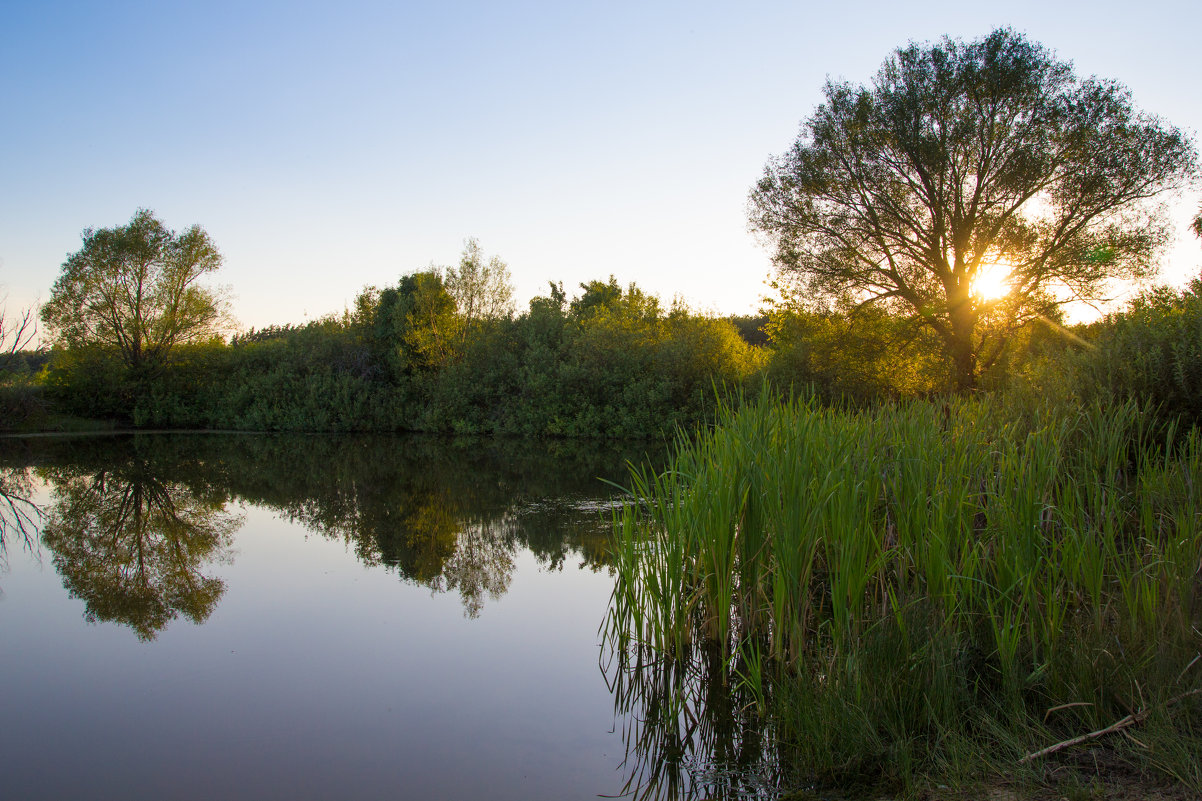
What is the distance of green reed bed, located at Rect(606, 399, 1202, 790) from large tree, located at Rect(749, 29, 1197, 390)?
664 inches

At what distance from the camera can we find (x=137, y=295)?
3312 centimetres

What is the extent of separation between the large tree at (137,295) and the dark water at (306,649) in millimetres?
22912

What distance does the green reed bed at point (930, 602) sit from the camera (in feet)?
10.2

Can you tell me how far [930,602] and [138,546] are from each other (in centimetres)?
962

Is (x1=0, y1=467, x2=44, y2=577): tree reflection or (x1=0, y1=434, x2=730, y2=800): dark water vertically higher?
(x1=0, y1=467, x2=44, y2=577): tree reflection

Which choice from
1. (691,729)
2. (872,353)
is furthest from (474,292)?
(691,729)

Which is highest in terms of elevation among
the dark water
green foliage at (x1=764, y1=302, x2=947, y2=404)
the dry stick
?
green foliage at (x1=764, y1=302, x2=947, y2=404)

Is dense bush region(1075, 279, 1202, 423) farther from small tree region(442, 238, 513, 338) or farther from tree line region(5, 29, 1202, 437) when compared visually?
small tree region(442, 238, 513, 338)

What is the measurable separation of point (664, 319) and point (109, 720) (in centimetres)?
2638

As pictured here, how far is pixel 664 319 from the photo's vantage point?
29.6 meters

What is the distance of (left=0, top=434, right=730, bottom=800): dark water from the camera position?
3.82 m

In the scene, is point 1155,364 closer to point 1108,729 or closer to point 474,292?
point 1108,729

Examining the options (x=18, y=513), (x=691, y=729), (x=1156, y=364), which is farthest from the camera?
(x=18, y=513)

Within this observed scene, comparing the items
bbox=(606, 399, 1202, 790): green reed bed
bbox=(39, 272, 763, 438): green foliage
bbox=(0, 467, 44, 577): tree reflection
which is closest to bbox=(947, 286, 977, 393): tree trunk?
bbox=(39, 272, 763, 438): green foliage
